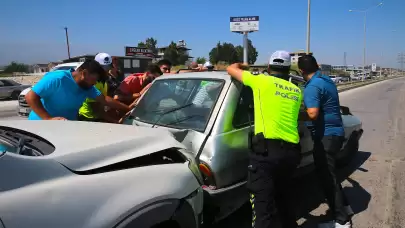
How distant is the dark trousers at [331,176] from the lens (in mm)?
3406

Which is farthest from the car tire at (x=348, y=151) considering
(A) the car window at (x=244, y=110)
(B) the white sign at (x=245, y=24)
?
(B) the white sign at (x=245, y=24)

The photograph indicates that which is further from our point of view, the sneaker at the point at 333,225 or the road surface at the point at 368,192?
the road surface at the point at 368,192

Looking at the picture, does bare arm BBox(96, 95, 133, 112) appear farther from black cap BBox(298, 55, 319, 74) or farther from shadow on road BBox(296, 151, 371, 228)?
shadow on road BBox(296, 151, 371, 228)

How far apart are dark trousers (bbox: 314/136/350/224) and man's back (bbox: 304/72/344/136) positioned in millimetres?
96

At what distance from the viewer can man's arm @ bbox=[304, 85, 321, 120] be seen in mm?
3311

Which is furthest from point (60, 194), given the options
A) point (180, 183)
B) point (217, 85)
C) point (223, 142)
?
point (217, 85)

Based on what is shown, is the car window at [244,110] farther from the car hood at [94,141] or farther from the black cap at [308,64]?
the car hood at [94,141]

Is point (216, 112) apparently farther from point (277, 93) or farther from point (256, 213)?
point (256, 213)

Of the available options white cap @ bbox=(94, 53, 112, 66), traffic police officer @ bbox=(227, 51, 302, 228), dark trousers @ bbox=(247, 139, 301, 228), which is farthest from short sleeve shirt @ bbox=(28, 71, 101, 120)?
dark trousers @ bbox=(247, 139, 301, 228)

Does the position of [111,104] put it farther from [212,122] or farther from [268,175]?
[268,175]

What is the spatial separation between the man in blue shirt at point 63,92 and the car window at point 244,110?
5.31 ft

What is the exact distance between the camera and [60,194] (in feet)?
5.05

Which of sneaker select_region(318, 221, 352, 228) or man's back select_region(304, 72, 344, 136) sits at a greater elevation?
man's back select_region(304, 72, 344, 136)

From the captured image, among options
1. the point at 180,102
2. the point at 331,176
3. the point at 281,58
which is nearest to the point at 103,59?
the point at 180,102
